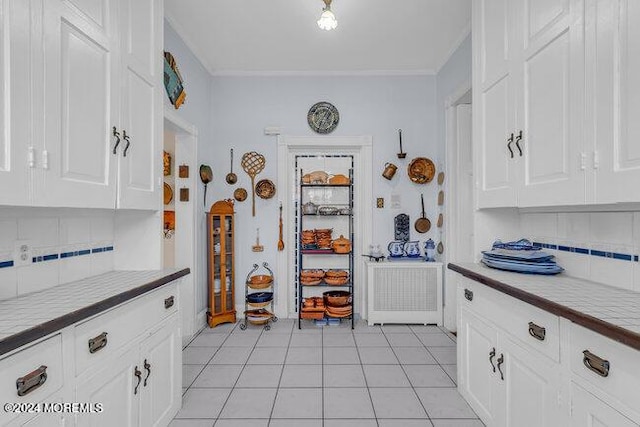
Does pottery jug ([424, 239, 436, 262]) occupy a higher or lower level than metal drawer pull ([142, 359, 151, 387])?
higher

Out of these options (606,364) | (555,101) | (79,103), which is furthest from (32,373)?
(555,101)

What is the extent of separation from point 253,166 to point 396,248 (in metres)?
1.82

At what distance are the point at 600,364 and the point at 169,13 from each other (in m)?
3.41

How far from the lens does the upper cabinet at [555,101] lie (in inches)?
47.8

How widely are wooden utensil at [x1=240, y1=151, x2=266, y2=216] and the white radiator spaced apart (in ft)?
4.79

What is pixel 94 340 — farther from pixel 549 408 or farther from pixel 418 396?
pixel 418 396

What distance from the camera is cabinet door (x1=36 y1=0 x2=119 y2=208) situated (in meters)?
1.22

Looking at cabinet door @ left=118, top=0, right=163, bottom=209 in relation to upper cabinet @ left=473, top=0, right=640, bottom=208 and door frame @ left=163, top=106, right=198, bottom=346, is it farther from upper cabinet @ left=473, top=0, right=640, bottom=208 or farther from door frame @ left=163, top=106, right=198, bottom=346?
upper cabinet @ left=473, top=0, right=640, bottom=208

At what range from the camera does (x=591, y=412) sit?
42.8 inches

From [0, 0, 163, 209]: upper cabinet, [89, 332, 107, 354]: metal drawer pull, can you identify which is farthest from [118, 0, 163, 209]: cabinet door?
[89, 332, 107, 354]: metal drawer pull

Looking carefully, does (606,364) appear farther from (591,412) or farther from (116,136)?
(116,136)

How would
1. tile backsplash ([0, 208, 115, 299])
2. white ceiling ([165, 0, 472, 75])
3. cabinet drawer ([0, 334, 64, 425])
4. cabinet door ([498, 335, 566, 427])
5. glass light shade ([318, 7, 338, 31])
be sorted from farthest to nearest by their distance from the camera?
white ceiling ([165, 0, 472, 75]), glass light shade ([318, 7, 338, 31]), tile backsplash ([0, 208, 115, 299]), cabinet door ([498, 335, 566, 427]), cabinet drawer ([0, 334, 64, 425])

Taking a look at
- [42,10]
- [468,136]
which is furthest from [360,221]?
[42,10]

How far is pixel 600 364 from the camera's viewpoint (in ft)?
3.43
